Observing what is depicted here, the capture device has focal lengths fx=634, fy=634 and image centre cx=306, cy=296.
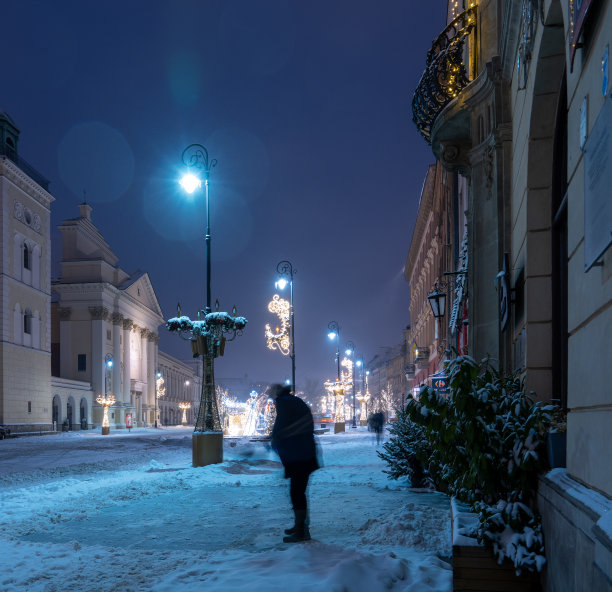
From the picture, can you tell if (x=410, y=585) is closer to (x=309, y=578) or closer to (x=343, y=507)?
(x=309, y=578)

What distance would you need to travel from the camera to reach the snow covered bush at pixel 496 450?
4.62m

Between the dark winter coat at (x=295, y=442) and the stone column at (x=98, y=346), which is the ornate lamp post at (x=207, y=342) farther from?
the stone column at (x=98, y=346)

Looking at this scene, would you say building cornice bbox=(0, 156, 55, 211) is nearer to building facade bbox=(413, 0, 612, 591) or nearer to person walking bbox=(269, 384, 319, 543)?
building facade bbox=(413, 0, 612, 591)

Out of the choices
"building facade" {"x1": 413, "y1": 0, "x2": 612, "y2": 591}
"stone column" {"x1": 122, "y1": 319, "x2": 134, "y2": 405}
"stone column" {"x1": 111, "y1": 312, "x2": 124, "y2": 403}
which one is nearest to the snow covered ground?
"building facade" {"x1": 413, "y1": 0, "x2": 612, "y2": 591}

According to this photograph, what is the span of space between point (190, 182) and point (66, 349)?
Result: 60066 mm

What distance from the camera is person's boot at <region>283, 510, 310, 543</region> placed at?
22.9 feet

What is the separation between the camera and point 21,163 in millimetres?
52562

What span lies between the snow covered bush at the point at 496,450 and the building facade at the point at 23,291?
48493 millimetres

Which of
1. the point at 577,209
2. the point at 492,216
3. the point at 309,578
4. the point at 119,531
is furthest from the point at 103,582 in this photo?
the point at 492,216

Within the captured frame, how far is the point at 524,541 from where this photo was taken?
4.50m

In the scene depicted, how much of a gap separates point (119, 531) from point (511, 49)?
8.05 m

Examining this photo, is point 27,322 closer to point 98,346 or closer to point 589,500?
point 98,346

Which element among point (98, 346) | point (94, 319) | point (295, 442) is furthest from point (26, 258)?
point (295, 442)

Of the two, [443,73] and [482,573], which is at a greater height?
[443,73]
